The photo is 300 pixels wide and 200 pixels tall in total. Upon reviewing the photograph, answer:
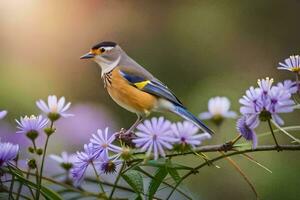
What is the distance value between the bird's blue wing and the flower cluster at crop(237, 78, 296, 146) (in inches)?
8.0

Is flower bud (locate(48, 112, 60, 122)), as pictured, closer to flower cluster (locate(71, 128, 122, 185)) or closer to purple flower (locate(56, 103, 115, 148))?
flower cluster (locate(71, 128, 122, 185))

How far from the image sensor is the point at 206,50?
2174mm

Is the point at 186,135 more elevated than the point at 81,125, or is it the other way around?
the point at 81,125

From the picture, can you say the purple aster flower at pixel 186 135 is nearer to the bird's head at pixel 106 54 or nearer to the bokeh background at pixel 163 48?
the bird's head at pixel 106 54

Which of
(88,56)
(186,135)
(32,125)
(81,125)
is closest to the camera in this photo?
(186,135)

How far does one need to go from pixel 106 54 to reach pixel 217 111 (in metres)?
0.34

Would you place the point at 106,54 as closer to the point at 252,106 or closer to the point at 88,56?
the point at 88,56

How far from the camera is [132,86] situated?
2.41ft

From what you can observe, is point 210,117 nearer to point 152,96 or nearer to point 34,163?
point 34,163

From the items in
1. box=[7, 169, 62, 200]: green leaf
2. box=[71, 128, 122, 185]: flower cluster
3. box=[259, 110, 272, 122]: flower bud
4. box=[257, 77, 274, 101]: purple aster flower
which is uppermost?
box=[257, 77, 274, 101]: purple aster flower

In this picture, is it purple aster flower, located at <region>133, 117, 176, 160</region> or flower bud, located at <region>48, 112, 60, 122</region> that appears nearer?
purple aster flower, located at <region>133, 117, 176, 160</region>

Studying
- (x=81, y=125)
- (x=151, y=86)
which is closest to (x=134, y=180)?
(x=151, y=86)

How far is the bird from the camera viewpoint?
25.0 inches

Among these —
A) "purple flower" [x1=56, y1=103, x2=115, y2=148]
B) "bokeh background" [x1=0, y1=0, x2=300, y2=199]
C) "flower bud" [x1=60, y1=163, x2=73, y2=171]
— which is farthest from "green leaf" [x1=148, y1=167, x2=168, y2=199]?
"bokeh background" [x1=0, y1=0, x2=300, y2=199]
